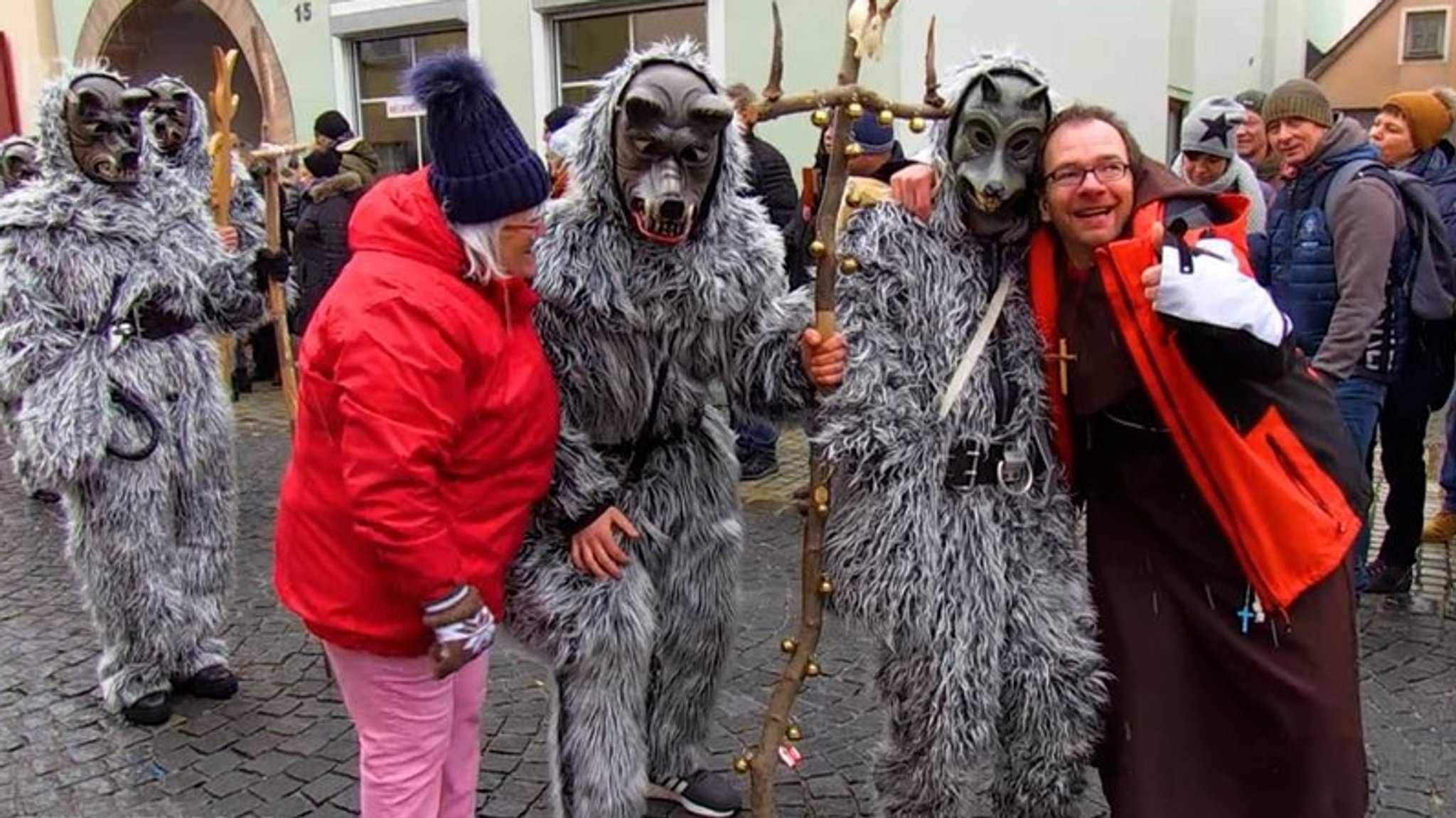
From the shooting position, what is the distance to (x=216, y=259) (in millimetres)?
3818

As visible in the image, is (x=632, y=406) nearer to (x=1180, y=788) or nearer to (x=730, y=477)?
(x=730, y=477)

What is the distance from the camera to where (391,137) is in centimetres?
1191

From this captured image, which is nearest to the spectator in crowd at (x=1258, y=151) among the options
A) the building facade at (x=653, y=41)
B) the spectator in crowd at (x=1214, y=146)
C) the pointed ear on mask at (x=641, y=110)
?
the spectator in crowd at (x=1214, y=146)

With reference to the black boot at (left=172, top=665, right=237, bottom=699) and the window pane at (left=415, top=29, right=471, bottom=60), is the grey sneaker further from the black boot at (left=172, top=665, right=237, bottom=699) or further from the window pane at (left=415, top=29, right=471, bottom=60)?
the window pane at (left=415, top=29, right=471, bottom=60)

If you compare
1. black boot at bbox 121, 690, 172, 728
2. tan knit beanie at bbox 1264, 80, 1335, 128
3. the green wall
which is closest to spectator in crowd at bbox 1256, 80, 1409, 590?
tan knit beanie at bbox 1264, 80, 1335, 128

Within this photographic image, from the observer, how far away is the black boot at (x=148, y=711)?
147 inches

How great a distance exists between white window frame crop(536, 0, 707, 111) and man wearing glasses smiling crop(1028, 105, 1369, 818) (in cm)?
769

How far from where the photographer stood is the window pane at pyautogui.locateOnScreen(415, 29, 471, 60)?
11.1m

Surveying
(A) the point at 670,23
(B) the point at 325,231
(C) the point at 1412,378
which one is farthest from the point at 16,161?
(C) the point at 1412,378

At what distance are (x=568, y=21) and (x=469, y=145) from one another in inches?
345

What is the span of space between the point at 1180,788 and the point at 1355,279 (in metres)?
2.36

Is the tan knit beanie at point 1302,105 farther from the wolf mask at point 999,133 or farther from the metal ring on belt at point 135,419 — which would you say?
the metal ring on belt at point 135,419

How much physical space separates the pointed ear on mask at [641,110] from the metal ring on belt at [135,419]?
2162 millimetres

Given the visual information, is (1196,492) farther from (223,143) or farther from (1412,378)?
(223,143)
